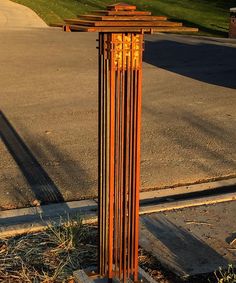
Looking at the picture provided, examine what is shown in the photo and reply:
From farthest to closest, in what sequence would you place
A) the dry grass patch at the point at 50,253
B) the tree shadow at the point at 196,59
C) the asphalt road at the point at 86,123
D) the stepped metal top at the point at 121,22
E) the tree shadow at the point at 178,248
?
1. the tree shadow at the point at 196,59
2. the asphalt road at the point at 86,123
3. the tree shadow at the point at 178,248
4. the dry grass patch at the point at 50,253
5. the stepped metal top at the point at 121,22

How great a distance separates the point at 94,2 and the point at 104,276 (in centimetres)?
3682

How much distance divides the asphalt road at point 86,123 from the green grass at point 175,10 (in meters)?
13.5

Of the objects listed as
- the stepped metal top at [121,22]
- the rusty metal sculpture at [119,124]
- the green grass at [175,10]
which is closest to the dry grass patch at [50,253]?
the rusty metal sculpture at [119,124]

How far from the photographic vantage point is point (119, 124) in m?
4.12

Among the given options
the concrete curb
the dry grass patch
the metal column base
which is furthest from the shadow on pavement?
the metal column base

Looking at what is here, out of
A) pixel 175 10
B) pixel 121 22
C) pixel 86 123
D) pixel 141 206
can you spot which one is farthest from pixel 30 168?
pixel 175 10

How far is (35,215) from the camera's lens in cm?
606

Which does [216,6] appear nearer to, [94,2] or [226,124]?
[94,2]

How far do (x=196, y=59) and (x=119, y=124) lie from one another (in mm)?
15833

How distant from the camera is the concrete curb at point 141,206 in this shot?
18.6ft

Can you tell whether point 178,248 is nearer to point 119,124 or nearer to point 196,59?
point 119,124

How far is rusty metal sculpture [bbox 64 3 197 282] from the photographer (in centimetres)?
399

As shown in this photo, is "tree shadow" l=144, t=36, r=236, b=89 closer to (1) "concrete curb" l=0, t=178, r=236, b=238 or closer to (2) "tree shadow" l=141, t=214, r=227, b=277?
(1) "concrete curb" l=0, t=178, r=236, b=238

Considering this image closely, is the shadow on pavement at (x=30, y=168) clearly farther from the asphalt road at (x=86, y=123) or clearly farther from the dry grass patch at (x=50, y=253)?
the dry grass patch at (x=50, y=253)
